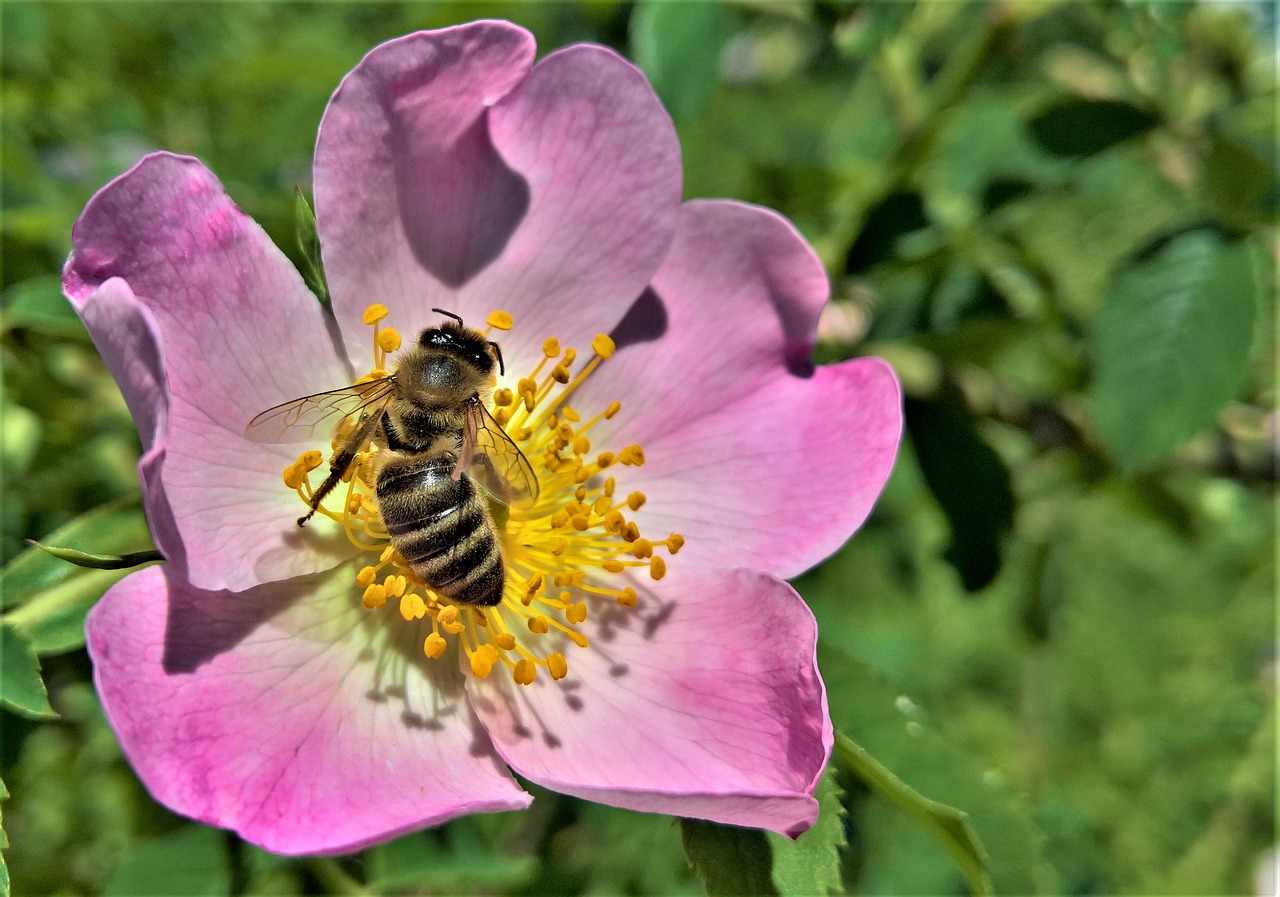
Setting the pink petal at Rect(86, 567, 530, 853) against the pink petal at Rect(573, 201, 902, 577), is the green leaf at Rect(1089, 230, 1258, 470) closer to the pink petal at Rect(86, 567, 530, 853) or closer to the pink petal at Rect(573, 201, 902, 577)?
the pink petal at Rect(573, 201, 902, 577)

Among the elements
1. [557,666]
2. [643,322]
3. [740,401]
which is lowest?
[557,666]

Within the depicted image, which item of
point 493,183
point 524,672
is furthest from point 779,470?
point 493,183

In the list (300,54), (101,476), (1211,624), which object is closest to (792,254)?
(300,54)

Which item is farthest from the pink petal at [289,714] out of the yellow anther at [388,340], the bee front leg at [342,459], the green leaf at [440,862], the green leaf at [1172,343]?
the green leaf at [1172,343]

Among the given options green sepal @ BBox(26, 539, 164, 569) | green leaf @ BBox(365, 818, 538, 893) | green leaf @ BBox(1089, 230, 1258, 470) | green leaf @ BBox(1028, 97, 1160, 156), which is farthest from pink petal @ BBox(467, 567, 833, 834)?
green leaf @ BBox(1028, 97, 1160, 156)

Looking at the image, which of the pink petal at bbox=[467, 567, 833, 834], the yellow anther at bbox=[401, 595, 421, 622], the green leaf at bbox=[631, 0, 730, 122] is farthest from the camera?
the green leaf at bbox=[631, 0, 730, 122]

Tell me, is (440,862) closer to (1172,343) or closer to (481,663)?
(481,663)
